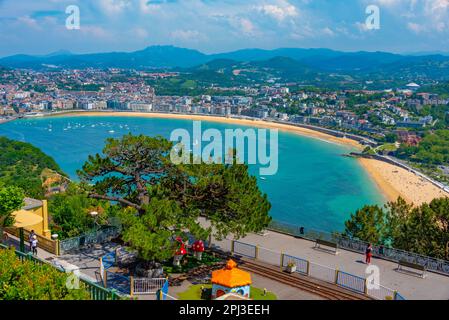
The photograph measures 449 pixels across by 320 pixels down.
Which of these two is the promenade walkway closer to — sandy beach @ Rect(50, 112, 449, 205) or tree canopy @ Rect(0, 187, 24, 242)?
tree canopy @ Rect(0, 187, 24, 242)

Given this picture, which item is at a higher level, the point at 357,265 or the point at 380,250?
the point at 380,250

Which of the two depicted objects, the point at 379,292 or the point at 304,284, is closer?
the point at 379,292

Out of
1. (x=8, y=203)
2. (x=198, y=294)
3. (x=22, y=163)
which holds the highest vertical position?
(x=8, y=203)

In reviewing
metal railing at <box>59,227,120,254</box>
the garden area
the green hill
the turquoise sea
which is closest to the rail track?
metal railing at <box>59,227,120,254</box>

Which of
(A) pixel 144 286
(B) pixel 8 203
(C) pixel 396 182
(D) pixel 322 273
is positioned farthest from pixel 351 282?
(C) pixel 396 182

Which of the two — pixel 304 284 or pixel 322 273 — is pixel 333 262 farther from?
pixel 304 284

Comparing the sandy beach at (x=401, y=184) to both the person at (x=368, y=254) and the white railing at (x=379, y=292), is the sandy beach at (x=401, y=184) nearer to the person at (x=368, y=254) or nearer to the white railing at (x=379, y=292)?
the person at (x=368, y=254)

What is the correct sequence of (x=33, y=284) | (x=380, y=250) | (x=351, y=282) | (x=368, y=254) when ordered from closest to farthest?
(x=33, y=284) < (x=351, y=282) < (x=368, y=254) < (x=380, y=250)
